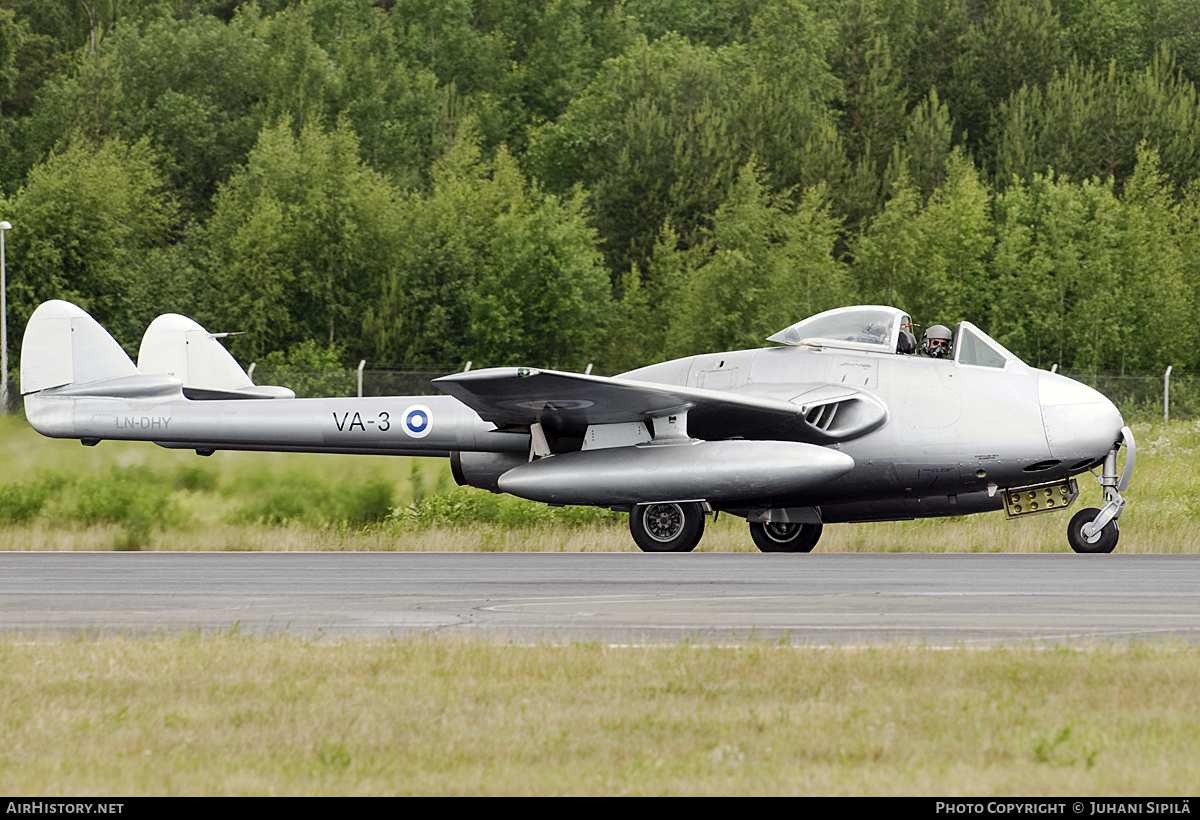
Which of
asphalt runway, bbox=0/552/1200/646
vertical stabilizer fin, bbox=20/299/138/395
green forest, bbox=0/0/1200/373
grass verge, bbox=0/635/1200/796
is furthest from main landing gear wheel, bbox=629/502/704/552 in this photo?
green forest, bbox=0/0/1200/373

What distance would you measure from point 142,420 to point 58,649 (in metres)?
11.4

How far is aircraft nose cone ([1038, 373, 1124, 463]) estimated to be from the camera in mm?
16750

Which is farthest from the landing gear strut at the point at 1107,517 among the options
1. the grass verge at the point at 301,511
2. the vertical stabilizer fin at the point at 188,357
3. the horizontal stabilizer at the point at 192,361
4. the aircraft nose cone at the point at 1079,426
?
the vertical stabilizer fin at the point at 188,357

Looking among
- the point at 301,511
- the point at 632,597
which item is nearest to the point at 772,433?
the point at 632,597

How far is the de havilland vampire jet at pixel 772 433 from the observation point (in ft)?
55.6

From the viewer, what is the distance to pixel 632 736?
21.6 feet

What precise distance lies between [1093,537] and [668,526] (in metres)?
4.70

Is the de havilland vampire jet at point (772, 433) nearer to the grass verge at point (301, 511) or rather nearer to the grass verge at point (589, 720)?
the grass verge at point (301, 511)

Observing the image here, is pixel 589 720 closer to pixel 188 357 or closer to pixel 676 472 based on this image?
pixel 676 472

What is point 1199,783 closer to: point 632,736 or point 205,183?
point 632,736

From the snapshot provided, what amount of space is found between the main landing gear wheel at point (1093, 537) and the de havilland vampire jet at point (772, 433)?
0.9 inches

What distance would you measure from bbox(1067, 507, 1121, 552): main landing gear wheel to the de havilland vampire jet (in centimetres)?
2

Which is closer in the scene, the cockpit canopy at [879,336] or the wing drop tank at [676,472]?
the wing drop tank at [676,472]

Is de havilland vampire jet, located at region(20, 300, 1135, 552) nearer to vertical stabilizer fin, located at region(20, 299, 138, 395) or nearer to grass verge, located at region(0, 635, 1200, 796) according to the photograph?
vertical stabilizer fin, located at region(20, 299, 138, 395)
